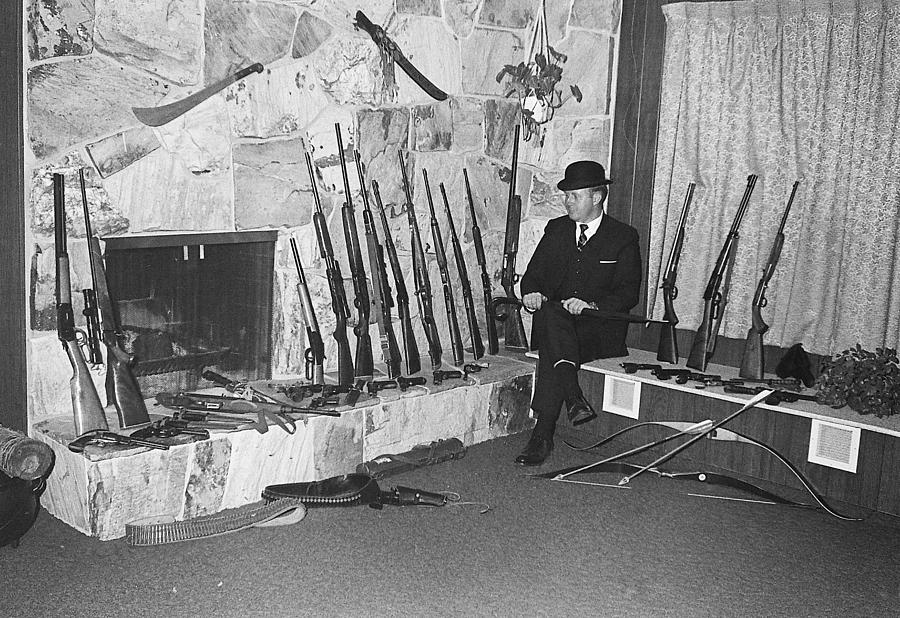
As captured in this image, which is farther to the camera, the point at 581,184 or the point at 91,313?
the point at 581,184

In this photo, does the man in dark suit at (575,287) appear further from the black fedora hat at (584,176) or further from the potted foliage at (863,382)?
the potted foliage at (863,382)

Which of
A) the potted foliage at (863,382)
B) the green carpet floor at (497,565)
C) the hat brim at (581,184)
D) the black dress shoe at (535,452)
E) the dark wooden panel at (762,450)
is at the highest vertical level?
the hat brim at (581,184)

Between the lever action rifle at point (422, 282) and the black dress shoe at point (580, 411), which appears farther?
the lever action rifle at point (422, 282)

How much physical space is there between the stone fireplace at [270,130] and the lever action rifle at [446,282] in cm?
7

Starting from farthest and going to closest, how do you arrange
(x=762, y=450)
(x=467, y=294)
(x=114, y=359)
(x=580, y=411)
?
(x=467, y=294) → (x=580, y=411) → (x=762, y=450) → (x=114, y=359)

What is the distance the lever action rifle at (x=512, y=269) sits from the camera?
5203mm

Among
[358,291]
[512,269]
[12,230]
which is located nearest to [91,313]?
[12,230]

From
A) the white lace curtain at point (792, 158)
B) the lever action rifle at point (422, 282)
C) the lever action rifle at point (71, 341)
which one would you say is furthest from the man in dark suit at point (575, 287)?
the lever action rifle at point (71, 341)

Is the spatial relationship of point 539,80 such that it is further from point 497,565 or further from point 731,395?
point 497,565

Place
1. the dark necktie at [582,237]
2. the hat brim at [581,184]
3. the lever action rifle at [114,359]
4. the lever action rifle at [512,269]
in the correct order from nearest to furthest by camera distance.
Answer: the lever action rifle at [114,359] < the hat brim at [581,184] < the dark necktie at [582,237] < the lever action rifle at [512,269]

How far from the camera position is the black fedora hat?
476 centimetres

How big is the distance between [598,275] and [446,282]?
0.78 m

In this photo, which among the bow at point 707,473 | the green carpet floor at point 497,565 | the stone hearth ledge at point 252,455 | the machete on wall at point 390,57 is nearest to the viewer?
the green carpet floor at point 497,565

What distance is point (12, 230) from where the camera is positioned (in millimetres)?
3484
